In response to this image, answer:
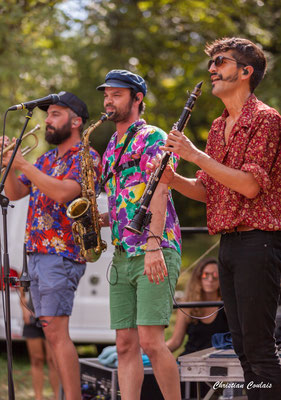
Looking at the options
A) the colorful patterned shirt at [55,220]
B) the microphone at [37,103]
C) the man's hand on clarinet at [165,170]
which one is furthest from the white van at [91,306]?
the man's hand on clarinet at [165,170]

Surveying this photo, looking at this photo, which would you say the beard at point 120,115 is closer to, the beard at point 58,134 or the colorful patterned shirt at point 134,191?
the colorful patterned shirt at point 134,191

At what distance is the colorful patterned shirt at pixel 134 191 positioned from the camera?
3.86m

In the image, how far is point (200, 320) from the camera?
516 centimetres

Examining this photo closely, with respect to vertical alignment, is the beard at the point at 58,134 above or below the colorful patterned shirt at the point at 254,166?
above

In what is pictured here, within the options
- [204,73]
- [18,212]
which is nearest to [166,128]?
[204,73]

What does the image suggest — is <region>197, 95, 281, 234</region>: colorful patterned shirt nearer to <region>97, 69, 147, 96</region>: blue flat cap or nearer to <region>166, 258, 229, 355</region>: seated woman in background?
<region>97, 69, 147, 96</region>: blue flat cap

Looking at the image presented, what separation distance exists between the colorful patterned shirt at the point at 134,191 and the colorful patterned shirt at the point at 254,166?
56cm

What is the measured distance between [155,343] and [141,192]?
849 mm

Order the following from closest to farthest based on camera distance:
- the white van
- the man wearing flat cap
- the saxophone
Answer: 1. the man wearing flat cap
2. the saxophone
3. the white van

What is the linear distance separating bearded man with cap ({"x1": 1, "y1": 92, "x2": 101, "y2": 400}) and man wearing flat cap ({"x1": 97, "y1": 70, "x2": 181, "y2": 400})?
48 centimetres

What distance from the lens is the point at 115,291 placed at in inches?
156

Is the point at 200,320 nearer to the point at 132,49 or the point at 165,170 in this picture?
the point at 165,170

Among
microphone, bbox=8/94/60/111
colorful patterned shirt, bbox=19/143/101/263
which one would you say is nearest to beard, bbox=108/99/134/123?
microphone, bbox=8/94/60/111

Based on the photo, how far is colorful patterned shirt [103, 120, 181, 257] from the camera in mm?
3863
